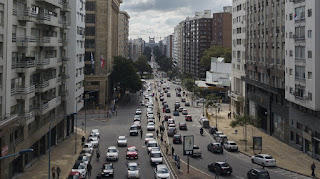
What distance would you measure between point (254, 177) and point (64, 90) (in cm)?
3348

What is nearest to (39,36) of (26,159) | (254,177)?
(26,159)

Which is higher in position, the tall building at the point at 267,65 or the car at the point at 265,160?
the tall building at the point at 267,65

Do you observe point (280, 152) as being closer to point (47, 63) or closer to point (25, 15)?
point (47, 63)

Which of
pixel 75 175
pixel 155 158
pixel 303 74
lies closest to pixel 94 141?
pixel 155 158

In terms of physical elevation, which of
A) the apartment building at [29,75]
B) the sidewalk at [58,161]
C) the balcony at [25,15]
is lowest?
the sidewalk at [58,161]

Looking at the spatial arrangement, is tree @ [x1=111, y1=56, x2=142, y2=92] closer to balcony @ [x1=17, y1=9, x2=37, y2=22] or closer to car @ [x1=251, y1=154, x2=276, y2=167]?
balcony @ [x1=17, y1=9, x2=37, y2=22]

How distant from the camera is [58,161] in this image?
43906mm

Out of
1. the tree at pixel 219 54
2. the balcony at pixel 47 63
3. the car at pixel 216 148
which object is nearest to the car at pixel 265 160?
the car at pixel 216 148

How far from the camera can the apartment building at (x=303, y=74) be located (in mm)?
42938

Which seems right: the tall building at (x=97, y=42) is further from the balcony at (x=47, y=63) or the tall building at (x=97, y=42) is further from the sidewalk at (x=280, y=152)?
the balcony at (x=47, y=63)

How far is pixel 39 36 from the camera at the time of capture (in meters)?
44.5

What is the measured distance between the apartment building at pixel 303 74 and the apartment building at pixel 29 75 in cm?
2975

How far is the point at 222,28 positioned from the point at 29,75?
13784 cm

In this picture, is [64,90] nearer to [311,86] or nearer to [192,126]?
[192,126]
